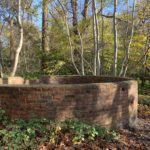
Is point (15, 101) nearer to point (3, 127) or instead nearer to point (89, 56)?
point (3, 127)

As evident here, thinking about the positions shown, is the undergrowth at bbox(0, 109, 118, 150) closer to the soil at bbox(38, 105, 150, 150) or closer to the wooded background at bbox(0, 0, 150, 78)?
the soil at bbox(38, 105, 150, 150)

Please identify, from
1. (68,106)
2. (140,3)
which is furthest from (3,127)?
(140,3)

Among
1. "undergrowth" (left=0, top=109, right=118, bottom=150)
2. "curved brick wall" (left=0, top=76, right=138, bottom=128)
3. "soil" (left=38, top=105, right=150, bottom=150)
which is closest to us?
"undergrowth" (left=0, top=109, right=118, bottom=150)

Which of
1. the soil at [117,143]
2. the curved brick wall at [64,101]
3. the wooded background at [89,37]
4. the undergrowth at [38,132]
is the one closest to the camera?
the undergrowth at [38,132]

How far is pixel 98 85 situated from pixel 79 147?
1.60 m

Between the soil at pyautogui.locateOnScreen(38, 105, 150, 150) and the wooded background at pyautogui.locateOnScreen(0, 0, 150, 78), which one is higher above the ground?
the wooded background at pyautogui.locateOnScreen(0, 0, 150, 78)

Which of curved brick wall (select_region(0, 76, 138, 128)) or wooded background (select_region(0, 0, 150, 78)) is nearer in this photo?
curved brick wall (select_region(0, 76, 138, 128))

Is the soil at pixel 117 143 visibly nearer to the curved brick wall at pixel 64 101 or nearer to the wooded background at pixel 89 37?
the curved brick wall at pixel 64 101

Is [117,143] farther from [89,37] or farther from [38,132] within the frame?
[89,37]

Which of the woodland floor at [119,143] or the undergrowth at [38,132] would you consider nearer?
the undergrowth at [38,132]

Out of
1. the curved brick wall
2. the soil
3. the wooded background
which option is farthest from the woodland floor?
the wooded background

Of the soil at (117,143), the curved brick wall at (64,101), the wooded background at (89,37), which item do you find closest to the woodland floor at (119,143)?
the soil at (117,143)

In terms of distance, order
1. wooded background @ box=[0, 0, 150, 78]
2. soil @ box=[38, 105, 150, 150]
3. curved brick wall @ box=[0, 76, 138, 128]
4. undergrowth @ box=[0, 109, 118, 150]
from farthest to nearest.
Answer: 1. wooded background @ box=[0, 0, 150, 78]
2. curved brick wall @ box=[0, 76, 138, 128]
3. soil @ box=[38, 105, 150, 150]
4. undergrowth @ box=[0, 109, 118, 150]

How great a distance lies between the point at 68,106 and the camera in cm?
705
